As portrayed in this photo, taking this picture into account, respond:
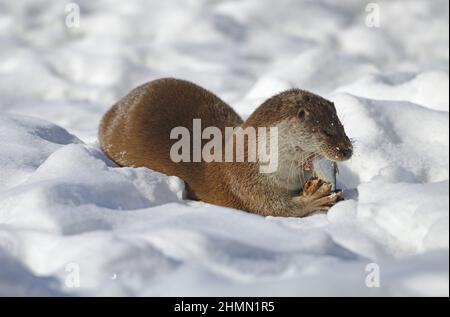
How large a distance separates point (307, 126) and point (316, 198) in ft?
1.03

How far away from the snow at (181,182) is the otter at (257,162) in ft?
0.47

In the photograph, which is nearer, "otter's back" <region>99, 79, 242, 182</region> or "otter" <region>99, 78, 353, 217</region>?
"otter" <region>99, 78, 353, 217</region>

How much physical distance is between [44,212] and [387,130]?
207cm

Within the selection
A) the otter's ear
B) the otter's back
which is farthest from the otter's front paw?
the otter's back

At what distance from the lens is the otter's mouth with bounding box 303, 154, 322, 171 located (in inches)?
135

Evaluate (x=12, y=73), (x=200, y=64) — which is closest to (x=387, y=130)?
(x=200, y=64)

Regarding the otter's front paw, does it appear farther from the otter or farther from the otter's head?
the otter's head

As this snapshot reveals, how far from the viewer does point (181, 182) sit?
3.56 meters

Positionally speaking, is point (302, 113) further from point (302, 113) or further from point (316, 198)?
point (316, 198)

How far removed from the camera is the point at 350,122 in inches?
161

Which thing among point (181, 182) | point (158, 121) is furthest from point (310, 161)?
point (158, 121)

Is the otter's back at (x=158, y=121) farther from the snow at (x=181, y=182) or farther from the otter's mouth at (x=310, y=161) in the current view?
the otter's mouth at (x=310, y=161)

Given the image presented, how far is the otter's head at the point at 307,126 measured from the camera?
10.9 ft

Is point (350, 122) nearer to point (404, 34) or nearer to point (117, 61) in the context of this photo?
point (117, 61)
